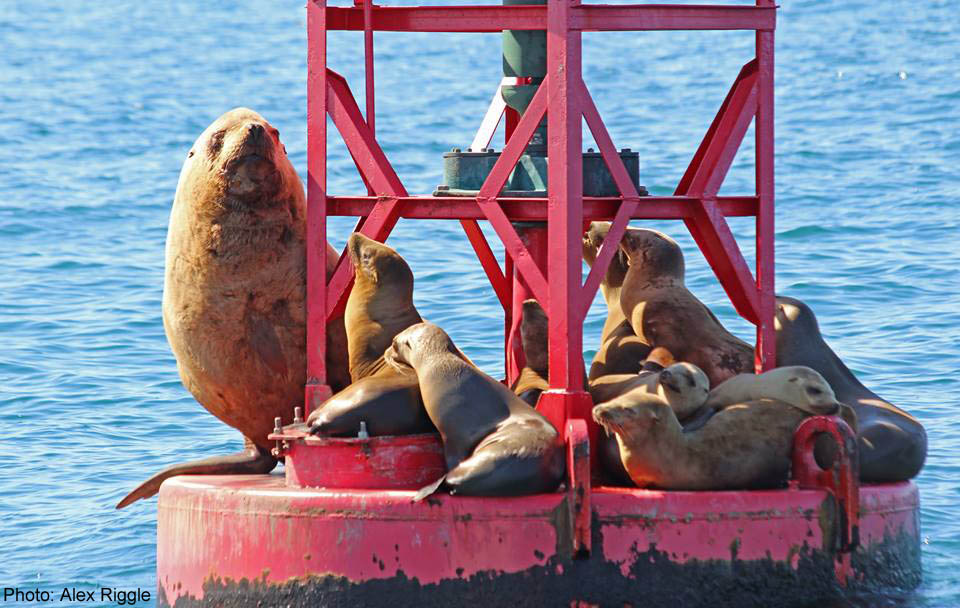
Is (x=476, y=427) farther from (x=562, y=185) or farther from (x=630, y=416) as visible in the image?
(x=562, y=185)

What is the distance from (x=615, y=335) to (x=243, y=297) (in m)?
1.97

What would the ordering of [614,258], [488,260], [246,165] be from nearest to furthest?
[246,165], [488,260], [614,258]

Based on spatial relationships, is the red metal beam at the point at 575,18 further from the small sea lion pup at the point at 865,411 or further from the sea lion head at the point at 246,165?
the small sea lion pup at the point at 865,411

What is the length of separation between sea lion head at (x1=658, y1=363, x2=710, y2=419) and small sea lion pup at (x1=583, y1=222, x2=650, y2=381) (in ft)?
2.80

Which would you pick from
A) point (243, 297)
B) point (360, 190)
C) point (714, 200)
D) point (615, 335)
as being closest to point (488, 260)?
point (615, 335)

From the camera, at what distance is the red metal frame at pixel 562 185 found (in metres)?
7.76

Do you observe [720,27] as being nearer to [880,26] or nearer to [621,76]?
[621,76]

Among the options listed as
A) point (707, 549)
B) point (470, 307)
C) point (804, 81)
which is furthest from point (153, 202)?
point (707, 549)

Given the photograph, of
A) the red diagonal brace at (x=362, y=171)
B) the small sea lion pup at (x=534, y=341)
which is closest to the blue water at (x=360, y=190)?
the small sea lion pup at (x=534, y=341)

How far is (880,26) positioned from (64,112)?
1767 cm

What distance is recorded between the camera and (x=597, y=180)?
27.6 ft

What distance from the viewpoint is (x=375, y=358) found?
8422 millimetres

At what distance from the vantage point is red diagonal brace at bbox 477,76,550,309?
7867 mm

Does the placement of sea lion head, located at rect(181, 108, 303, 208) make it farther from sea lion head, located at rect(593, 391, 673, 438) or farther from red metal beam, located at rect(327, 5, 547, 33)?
sea lion head, located at rect(593, 391, 673, 438)
